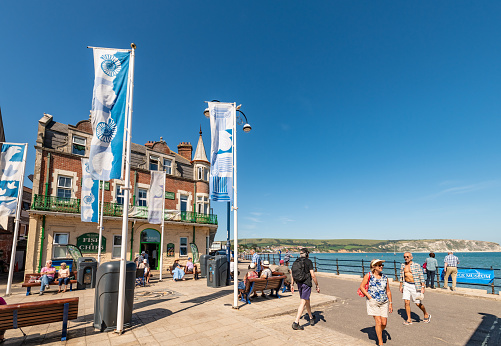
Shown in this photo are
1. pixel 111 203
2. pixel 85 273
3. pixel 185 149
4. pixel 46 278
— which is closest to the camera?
pixel 46 278

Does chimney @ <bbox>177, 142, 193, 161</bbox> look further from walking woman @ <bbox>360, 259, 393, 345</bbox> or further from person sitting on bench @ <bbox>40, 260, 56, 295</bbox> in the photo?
walking woman @ <bbox>360, 259, 393, 345</bbox>

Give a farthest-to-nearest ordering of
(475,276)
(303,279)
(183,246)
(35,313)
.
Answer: (183,246)
(475,276)
(303,279)
(35,313)

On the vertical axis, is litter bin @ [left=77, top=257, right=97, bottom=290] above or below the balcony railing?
below

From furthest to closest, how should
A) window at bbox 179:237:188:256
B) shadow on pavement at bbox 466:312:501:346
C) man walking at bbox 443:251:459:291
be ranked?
1. window at bbox 179:237:188:256
2. man walking at bbox 443:251:459:291
3. shadow on pavement at bbox 466:312:501:346

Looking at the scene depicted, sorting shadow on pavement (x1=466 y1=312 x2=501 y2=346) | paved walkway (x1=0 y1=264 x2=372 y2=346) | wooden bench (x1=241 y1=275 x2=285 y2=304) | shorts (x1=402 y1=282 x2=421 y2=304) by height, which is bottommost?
shadow on pavement (x1=466 y1=312 x2=501 y2=346)

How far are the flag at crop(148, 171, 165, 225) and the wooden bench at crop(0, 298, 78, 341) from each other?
1075 cm

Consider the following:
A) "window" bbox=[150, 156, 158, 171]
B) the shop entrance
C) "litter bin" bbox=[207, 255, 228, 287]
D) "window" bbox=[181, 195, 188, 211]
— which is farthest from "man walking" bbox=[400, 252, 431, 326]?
"window" bbox=[150, 156, 158, 171]

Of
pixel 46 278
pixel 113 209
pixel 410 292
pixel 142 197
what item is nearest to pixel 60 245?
pixel 113 209

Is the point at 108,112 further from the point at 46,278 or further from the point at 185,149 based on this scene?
the point at 185,149

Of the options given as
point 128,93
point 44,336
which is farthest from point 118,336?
point 128,93

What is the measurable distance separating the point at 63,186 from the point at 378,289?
1949cm

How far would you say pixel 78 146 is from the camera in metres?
19.4

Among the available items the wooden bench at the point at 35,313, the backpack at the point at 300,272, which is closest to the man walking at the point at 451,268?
the backpack at the point at 300,272

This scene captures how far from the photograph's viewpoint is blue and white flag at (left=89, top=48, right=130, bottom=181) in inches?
268
